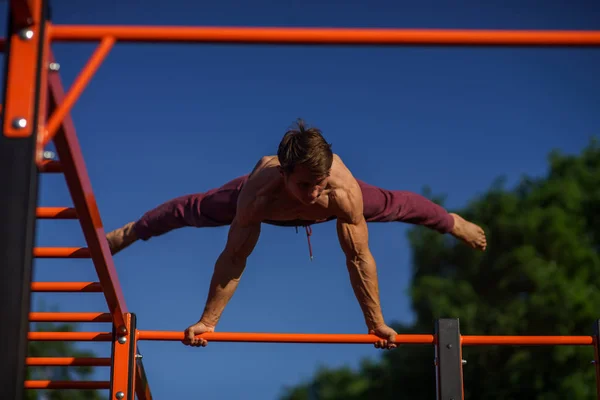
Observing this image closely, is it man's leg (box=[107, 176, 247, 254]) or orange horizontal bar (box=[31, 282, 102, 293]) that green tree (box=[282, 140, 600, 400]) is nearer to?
man's leg (box=[107, 176, 247, 254])

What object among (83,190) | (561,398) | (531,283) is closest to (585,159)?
(531,283)

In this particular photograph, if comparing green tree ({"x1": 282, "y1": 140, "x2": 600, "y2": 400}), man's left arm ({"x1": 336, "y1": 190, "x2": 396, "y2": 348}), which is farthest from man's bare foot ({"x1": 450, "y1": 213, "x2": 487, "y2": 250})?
green tree ({"x1": 282, "y1": 140, "x2": 600, "y2": 400})

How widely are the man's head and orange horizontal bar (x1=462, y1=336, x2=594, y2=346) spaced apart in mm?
1002

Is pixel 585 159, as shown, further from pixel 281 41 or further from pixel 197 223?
pixel 281 41

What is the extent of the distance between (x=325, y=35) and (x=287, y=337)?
1.90 meters

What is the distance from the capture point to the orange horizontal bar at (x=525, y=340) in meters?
4.27

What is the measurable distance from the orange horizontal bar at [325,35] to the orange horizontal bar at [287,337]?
1844 mm

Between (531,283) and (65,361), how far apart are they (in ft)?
51.6

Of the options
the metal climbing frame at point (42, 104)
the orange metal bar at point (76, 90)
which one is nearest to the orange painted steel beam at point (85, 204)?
the metal climbing frame at point (42, 104)

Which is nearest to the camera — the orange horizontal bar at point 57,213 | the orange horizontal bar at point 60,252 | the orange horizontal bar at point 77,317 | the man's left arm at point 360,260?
the orange horizontal bar at point 57,213

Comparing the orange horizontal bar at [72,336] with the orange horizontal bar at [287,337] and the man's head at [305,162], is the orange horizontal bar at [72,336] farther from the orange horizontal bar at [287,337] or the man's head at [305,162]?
the man's head at [305,162]

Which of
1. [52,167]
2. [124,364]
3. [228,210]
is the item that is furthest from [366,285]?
[52,167]

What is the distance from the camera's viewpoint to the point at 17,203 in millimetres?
2430

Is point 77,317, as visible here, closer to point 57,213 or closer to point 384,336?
point 57,213
